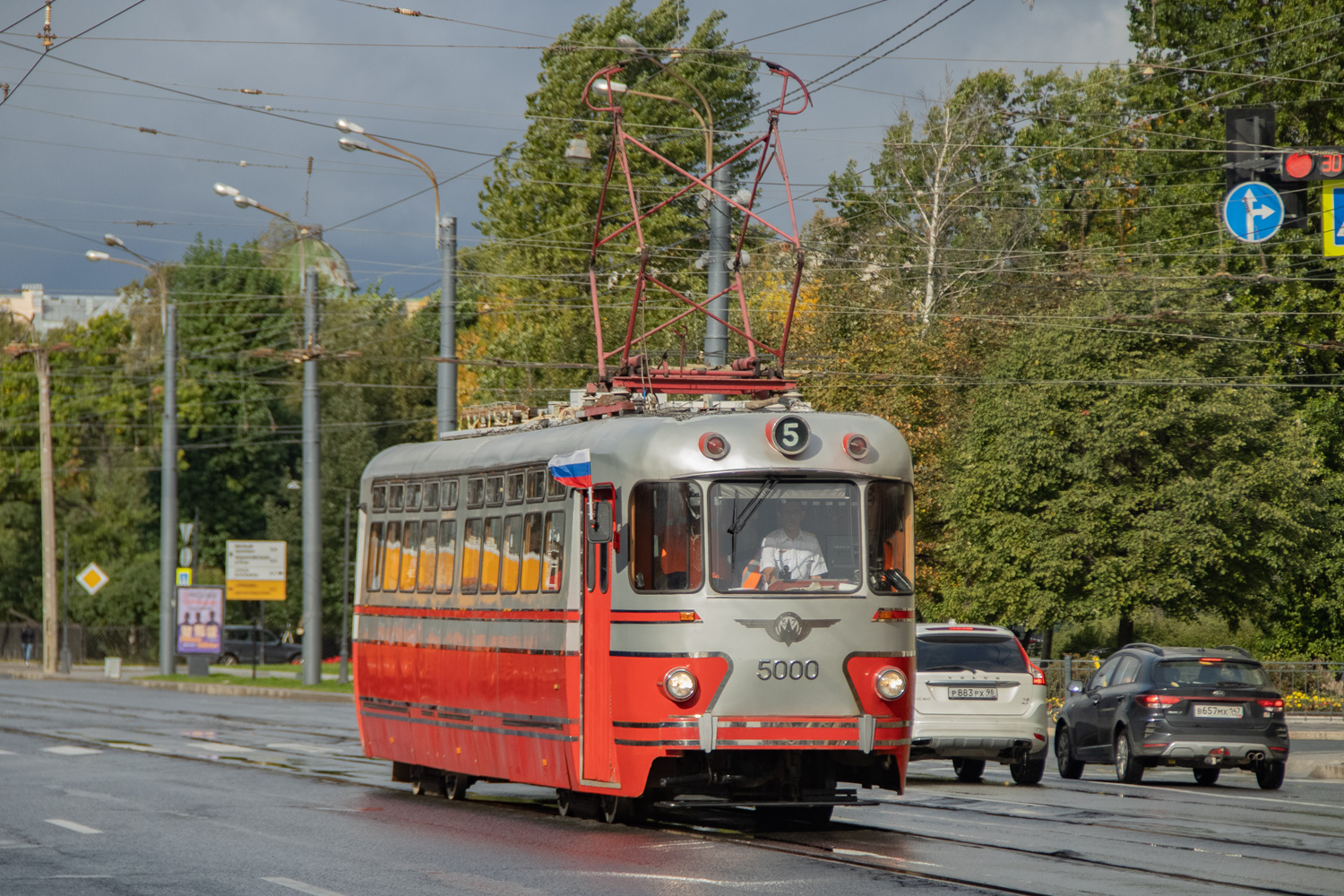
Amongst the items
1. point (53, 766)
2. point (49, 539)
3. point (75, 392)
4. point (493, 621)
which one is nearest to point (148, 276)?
point (75, 392)

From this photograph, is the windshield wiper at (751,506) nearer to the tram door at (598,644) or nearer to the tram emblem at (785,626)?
the tram emblem at (785,626)

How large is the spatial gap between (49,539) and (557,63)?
21.8 metres

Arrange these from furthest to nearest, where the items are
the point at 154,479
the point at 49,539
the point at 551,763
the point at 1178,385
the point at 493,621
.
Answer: the point at 154,479
the point at 49,539
the point at 1178,385
the point at 493,621
the point at 551,763

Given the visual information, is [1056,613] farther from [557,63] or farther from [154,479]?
[154,479]

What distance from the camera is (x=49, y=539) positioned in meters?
59.8

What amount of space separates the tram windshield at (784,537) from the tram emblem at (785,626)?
19 centimetres

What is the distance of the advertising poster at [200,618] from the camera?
4991 cm

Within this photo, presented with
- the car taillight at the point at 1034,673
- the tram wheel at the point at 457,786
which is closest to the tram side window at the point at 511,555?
the tram wheel at the point at 457,786

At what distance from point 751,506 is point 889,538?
1.05 metres

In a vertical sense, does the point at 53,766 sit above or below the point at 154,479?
below

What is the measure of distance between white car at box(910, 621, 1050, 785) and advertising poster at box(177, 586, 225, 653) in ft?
111

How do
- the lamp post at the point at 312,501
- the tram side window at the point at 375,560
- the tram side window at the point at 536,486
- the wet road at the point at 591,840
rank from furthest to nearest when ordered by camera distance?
the lamp post at the point at 312,501, the tram side window at the point at 375,560, the tram side window at the point at 536,486, the wet road at the point at 591,840

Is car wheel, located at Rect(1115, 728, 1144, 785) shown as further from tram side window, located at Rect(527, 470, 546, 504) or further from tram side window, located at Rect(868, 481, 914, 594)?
tram side window, located at Rect(527, 470, 546, 504)

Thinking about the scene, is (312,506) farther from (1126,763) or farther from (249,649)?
(249,649)
